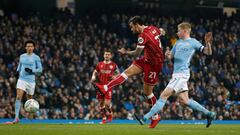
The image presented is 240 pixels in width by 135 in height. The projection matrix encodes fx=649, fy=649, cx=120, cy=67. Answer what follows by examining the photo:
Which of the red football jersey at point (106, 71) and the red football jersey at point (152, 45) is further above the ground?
the red football jersey at point (152, 45)

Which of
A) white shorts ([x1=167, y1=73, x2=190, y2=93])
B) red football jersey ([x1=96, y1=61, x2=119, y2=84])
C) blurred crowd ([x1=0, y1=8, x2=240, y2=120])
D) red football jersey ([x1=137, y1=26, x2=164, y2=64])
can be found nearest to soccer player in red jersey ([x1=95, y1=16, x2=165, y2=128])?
red football jersey ([x1=137, y1=26, x2=164, y2=64])

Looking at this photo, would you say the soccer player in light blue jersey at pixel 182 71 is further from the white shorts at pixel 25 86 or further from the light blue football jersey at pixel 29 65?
the white shorts at pixel 25 86

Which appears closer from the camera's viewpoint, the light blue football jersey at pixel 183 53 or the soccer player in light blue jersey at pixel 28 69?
the light blue football jersey at pixel 183 53

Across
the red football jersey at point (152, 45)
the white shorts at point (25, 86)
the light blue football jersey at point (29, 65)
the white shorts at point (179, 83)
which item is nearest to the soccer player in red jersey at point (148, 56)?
the red football jersey at point (152, 45)

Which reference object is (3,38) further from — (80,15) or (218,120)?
(218,120)

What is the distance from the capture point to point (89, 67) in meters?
29.0

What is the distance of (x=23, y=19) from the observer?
30625mm

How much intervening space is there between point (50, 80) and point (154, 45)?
464 inches

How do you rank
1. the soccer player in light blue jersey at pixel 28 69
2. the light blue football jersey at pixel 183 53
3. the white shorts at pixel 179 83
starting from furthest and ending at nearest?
the soccer player in light blue jersey at pixel 28 69 < the light blue football jersey at pixel 183 53 < the white shorts at pixel 179 83

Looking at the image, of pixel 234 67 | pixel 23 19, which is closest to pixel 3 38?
pixel 23 19

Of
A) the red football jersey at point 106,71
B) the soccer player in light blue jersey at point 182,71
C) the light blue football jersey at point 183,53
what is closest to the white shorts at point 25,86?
the red football jersey at point 106,71

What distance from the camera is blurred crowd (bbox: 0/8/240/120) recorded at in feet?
86.9

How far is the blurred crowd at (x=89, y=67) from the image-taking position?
2648cm

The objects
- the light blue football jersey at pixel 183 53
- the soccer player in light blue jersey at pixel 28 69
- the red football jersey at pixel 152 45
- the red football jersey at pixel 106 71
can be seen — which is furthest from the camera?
the red football jersey at pixel 106 71
